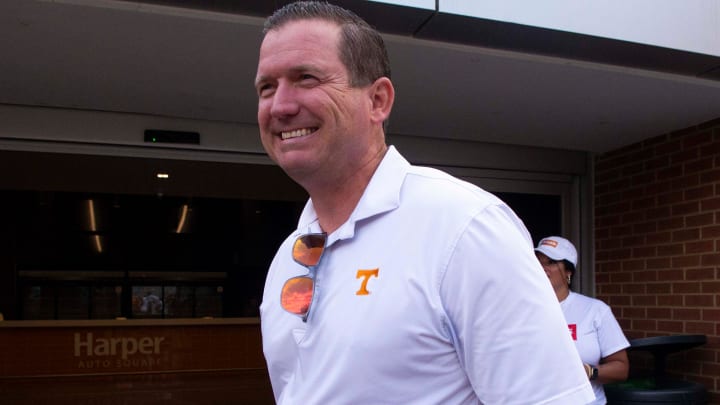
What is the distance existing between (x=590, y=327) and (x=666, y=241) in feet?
5.94

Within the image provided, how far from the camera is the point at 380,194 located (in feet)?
4.03

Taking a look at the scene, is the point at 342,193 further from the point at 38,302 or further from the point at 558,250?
the point at 38,302

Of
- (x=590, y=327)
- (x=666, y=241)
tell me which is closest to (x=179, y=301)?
(x=666, y=241)

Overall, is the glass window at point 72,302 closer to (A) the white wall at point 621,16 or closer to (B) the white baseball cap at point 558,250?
(B) the white baseball cap at point 558,250

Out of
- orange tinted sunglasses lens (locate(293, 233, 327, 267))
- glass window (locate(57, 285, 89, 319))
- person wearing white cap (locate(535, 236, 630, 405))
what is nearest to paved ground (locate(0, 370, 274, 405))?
glass window (locate(57, 285, 89, 319))

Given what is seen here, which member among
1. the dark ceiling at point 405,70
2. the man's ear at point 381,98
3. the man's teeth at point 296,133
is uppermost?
the dark ceiling at point 405,70

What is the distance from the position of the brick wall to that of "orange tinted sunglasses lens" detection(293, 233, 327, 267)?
4272mm

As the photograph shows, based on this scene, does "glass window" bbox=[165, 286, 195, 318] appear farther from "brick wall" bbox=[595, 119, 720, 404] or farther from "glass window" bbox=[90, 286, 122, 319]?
"brick wall" bbox=[595, 119, 720, 404]

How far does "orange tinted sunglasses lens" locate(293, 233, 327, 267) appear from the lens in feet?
4.23

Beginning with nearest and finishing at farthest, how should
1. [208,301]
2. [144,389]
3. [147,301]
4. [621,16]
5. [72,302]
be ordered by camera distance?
[621,16]
[144,389]
[72,302]
[147,301]
[208,301]

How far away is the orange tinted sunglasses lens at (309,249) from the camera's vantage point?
1.29 metres

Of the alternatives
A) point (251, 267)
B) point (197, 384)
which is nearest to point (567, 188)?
point (197, 384)

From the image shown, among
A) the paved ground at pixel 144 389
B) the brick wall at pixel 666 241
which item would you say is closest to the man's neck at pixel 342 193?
the brick wall at pixel 666 241

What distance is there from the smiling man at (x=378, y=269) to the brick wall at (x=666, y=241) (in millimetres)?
4277
